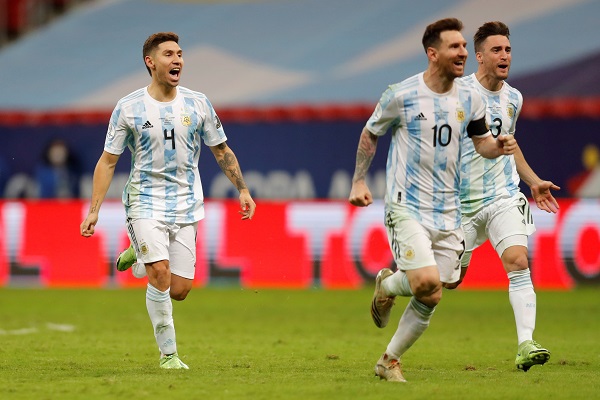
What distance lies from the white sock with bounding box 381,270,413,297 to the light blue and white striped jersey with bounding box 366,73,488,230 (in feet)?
1.32

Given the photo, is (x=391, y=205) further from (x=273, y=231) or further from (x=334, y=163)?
(x=334, y=163)

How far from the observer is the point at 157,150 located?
9055mm

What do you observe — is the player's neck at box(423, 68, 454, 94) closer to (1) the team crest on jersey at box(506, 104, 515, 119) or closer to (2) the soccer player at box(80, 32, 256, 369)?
(1) the team crest on jersey at box(506, 104, 515, 119)

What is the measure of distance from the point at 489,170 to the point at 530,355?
5.38 ft

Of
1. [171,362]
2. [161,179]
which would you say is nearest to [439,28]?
[161,179]

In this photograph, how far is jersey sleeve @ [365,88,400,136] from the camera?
8.10m

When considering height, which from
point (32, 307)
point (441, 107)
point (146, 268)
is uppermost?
point (441, 107)

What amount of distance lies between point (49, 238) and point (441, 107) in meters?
11.8

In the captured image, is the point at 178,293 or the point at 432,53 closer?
the point at 432,53

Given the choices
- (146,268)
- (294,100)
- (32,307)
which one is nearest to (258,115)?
(294,100)

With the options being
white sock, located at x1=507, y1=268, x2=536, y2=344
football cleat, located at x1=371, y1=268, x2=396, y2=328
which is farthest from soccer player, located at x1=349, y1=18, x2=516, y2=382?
white sock, located at x1=507, y1=268, x2=536, y2=344

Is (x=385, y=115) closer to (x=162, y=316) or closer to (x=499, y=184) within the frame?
(x=499, y=184)

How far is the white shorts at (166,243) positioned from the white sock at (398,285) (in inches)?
65.1

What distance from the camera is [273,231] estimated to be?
18438mm
